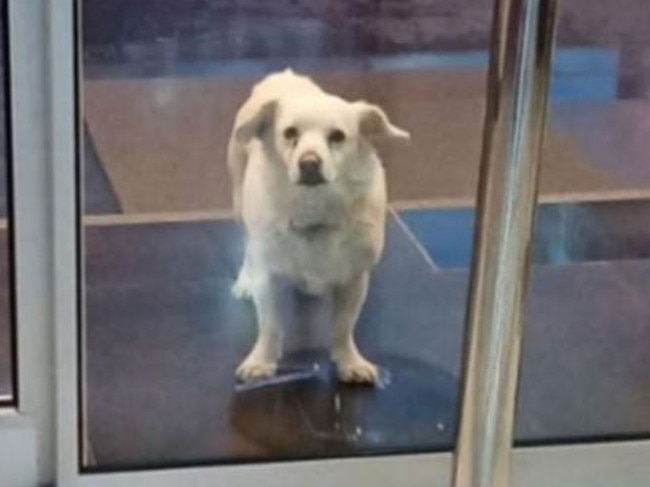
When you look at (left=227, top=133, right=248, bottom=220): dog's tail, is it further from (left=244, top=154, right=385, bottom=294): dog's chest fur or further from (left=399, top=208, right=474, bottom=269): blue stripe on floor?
(left=399, top=208, right=474, bottom=269): blue stripe on floor

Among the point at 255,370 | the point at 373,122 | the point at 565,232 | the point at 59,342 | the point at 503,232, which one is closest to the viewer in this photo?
the point at 503,232

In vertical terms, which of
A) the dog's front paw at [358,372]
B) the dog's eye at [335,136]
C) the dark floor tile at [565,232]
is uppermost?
the dog's eye at [335,136]

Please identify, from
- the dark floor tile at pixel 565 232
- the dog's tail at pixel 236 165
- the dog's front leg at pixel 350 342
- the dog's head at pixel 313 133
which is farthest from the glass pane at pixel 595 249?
the dog's tail at pixel 236 165

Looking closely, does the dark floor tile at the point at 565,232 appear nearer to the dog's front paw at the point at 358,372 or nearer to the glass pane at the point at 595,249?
the glass pane at the point at 595,249

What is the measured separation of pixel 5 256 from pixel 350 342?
525mm

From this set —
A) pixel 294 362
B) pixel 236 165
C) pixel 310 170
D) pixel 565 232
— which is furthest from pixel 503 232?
pixel 565 232

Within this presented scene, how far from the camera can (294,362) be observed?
8.02ft

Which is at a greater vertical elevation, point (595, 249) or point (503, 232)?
point (503, 232)

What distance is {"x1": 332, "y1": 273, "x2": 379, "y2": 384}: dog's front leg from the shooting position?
242cm

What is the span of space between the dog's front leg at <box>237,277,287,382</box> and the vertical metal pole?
0.73 meters

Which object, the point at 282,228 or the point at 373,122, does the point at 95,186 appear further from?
the point at 373,122

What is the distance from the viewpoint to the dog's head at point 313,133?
224 centimetres

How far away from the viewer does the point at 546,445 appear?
239cm

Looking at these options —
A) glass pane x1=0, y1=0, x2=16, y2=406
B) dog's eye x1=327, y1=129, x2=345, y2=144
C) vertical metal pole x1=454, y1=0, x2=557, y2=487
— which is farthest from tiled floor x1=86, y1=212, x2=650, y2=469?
vertical metal pole x1=454, y1=0, x2=557, y2=487
